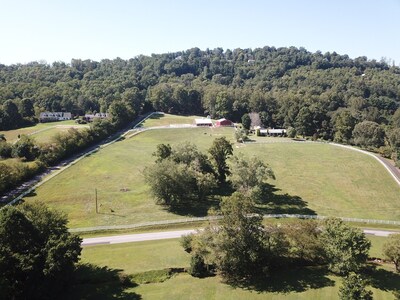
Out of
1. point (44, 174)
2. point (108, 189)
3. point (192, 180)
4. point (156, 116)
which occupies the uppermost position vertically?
point (156, 116)

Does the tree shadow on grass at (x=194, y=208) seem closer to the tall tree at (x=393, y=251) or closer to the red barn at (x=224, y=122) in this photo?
the tall tree at (x=393, y=251)

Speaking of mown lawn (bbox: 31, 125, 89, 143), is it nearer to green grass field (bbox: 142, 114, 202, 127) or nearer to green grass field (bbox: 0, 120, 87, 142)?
green grass field (bbox: 0, 120, 87, 142)

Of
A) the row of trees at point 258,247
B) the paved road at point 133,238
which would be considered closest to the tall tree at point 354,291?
the row of trees at point 258,247

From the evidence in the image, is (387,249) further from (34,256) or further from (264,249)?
(34,256)

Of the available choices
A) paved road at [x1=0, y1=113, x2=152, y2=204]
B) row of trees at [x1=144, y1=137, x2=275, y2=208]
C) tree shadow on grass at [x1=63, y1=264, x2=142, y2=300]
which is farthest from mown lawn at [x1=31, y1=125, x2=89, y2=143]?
tree shadow on grass at [x1=63, y1=264, x2=142, y2=300]

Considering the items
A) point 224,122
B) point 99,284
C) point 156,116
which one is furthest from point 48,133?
point 99,284

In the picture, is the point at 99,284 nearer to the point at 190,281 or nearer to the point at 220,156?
the point at 190,281
